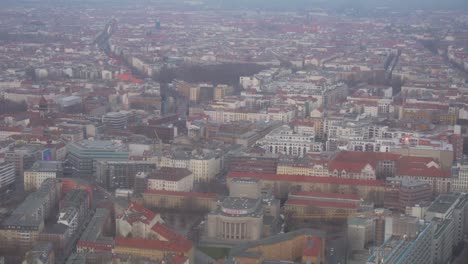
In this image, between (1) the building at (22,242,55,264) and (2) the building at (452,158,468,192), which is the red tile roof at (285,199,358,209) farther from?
(1) the building at (22,242,55,264)

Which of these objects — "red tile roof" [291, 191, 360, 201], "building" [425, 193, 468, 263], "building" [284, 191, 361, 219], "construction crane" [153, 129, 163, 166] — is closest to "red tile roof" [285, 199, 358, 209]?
"building" [284, 191, 361, 219]

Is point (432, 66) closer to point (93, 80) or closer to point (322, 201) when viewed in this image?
point (93, 80)

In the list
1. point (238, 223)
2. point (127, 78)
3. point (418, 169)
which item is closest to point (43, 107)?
point (127, 78)

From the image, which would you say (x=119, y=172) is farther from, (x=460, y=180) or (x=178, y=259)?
(x=460, y=180)

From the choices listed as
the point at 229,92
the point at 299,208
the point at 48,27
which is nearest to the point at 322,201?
the point at 299,208

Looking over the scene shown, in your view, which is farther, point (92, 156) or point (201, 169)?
point (92, 156)

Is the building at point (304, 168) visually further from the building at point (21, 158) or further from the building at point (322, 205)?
the building at point (21, 158)
